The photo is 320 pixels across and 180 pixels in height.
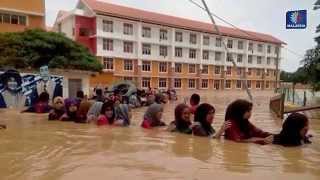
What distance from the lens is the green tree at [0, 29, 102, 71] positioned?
33.8m

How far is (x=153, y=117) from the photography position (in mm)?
11641

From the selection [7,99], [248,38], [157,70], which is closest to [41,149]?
[7,99]

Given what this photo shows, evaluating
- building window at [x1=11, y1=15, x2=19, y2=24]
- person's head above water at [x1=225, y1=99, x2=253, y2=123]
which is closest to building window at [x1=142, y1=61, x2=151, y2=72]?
building window at [x1=11, y1=15, x2=19, y2=24]

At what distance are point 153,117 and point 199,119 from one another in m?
2.31

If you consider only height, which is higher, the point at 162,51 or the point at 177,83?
the point at 162,51

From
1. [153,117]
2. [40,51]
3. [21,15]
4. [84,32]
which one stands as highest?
[84,32]

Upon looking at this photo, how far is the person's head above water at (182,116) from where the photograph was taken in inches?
387

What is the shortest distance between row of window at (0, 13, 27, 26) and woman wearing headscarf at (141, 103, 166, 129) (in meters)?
30.8

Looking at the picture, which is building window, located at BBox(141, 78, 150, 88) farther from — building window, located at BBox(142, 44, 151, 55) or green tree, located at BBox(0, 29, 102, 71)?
green tree, located at BBox(0, 29, 102, 71)

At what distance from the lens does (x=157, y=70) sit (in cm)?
5991

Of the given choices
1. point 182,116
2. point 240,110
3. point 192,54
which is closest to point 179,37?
point 192,54

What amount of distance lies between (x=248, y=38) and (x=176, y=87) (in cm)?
1790

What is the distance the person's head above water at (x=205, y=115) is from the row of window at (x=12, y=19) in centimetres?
3300

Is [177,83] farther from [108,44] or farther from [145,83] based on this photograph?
[108,44]
